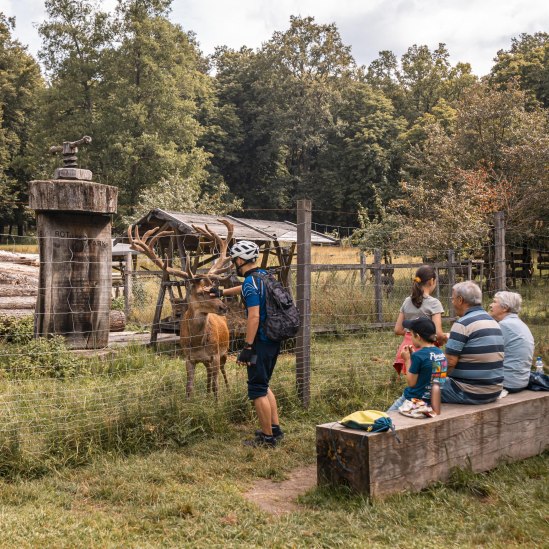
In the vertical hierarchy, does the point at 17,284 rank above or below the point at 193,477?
above

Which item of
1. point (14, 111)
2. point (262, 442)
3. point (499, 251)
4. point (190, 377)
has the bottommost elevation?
point (262, 442)

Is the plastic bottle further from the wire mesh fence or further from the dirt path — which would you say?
the wire mesh fence

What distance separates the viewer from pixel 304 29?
51062mm

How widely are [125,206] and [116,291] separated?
16.7 m

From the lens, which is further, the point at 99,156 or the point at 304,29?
the point at 304,29

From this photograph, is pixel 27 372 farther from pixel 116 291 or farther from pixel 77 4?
pixel 77 4

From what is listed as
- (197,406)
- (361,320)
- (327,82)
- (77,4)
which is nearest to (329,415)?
(197,406)

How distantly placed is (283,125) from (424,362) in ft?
156

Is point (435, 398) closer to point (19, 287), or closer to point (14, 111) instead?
point (19, 287)

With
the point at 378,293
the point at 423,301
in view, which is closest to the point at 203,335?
the point at 423,301

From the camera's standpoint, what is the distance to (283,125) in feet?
168

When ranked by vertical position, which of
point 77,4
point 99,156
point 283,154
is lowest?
point 99,156

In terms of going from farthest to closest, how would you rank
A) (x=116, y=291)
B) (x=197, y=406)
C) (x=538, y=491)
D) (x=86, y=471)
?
(x=116, y=291) → (x=197, y=406) → (x=86, y=471) → (x=538, y=491)

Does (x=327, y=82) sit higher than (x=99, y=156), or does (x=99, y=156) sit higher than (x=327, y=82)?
(x=327, y=82)
